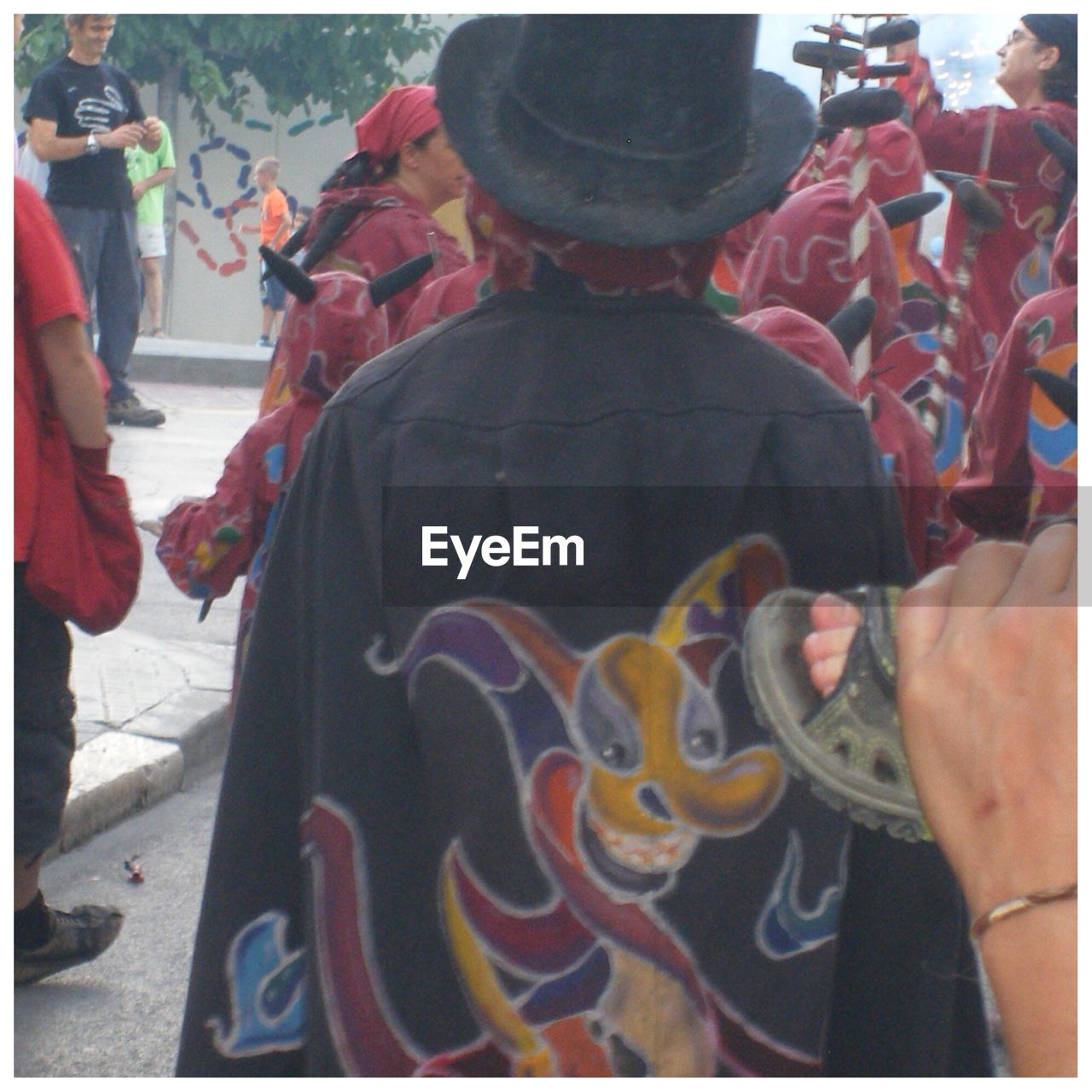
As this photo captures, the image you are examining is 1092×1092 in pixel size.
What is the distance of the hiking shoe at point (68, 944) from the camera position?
348cm

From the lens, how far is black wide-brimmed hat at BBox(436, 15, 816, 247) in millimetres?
1732

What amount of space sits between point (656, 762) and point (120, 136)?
7.79 m

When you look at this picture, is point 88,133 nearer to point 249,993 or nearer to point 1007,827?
point 249,993

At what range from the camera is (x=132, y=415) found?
10469 millimetres

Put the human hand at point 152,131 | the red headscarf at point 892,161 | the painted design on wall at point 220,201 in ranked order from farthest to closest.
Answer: the painted design on wall at point 220,201 < the human hand at point 152,131 < the red headscarf at point 892,161

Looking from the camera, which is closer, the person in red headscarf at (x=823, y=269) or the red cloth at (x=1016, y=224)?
the person in red headscarf at (x=823, y=269)

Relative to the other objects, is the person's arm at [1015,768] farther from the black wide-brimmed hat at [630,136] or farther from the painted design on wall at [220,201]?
the painted design on wall at [220,201]

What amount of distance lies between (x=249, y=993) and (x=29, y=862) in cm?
168

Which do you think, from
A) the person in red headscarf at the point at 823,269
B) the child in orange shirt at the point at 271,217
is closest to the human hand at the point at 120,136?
the person in red headscarf at the point at 823,269

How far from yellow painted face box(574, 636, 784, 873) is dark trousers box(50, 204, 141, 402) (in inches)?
313

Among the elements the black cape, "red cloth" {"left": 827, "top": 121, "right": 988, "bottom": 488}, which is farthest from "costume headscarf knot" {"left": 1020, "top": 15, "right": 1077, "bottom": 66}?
the black cape

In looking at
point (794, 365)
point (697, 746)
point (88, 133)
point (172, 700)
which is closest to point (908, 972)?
point (697, 746)

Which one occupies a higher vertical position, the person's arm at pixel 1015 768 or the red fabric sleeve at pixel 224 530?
the person's arm at pixel 1015 768

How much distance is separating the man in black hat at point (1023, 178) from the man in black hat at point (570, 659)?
3516mm
